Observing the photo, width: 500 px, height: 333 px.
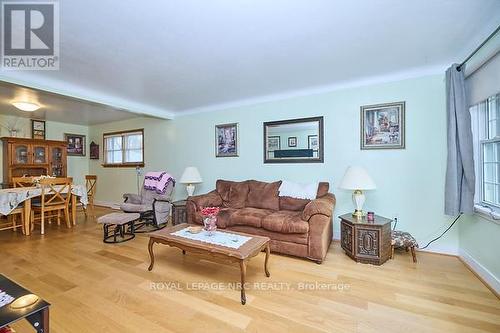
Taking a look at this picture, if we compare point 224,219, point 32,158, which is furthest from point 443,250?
point 32,158

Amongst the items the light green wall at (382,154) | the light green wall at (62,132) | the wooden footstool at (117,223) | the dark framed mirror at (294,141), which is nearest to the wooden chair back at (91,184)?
the light green wall at (62,132)

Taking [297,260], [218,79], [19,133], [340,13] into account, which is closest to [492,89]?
[340,13]

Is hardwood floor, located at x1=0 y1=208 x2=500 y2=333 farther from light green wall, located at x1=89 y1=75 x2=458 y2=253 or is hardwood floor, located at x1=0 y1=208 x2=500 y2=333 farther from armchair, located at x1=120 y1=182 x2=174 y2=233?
armchair, located at x1=120 y1=182 x2=174 y2=233

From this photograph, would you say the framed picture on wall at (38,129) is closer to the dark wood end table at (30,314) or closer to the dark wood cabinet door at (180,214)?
the dark wood cabinet door at (180,214)

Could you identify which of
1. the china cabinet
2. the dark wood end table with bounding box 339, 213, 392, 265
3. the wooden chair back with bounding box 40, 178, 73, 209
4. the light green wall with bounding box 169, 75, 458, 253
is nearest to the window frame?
the light green wall with bounding box 169, 75, 458, 253

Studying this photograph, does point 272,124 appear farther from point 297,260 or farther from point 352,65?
point 297,260

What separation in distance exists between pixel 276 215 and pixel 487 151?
2422 millimetres

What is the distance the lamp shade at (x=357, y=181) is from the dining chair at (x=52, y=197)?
467 centimetres

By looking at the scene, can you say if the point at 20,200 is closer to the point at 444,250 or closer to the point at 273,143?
the point at 273,143

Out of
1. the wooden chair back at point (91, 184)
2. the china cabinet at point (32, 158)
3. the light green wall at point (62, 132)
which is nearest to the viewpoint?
the china cabinet at point (32, 158)

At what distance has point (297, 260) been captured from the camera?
273 cm

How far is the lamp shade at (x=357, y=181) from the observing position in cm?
274

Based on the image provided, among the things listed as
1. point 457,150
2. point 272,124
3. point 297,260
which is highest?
point 272,124

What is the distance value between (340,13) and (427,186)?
7.98 feet
